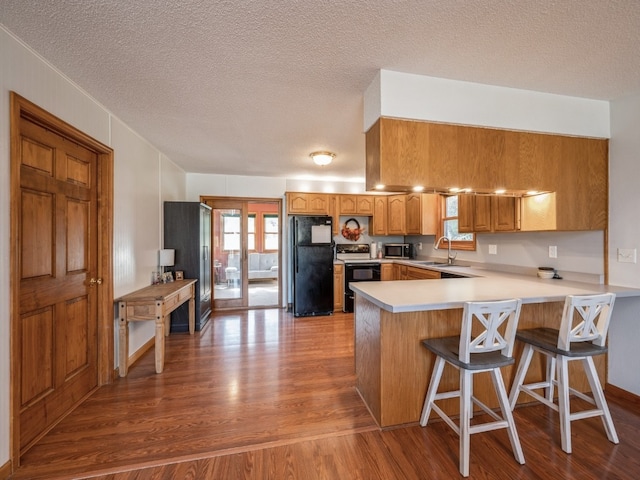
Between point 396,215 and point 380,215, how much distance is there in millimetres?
291

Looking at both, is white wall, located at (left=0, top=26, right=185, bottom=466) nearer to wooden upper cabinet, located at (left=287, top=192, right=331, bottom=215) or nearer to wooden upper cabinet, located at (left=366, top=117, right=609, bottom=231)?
wooden upper cabinet, located at (left=287, top=192, right=331, bottom=215)

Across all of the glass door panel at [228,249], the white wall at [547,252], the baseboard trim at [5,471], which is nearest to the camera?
the baseboard trim at [5,471]

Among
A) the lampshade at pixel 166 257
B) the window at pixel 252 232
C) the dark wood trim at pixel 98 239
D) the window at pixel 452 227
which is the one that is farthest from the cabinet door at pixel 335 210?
the dark wood trim at pixel 98 239

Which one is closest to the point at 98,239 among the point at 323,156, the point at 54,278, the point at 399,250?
the point at 54,278

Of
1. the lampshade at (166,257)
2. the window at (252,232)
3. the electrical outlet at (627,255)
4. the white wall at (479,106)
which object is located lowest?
the lampshade at (166,257)

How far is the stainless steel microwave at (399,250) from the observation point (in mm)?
5480

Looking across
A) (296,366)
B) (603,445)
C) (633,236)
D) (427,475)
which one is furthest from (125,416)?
(633,236)

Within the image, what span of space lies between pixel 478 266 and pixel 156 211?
4.31 metres

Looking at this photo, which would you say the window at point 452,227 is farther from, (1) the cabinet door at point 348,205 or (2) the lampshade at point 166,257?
(2) the lampshade at point 166,257

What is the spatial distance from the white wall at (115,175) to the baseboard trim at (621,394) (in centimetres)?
422

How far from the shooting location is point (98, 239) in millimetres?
2570

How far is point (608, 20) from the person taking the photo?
4.97 feet

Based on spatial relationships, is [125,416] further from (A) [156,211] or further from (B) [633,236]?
(B) [633,236]

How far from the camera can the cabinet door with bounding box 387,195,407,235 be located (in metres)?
5.32
